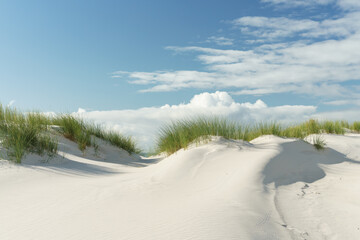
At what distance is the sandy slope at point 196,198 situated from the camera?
9.36 ft

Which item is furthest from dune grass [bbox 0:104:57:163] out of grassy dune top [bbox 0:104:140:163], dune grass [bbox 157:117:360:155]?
dune grass [bbox 157:117:360:155]

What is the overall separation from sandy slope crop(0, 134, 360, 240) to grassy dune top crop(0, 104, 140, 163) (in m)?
0.29

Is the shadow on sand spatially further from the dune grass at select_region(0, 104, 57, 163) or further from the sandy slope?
the dune grass at select_region(0, 104, 57, 163)

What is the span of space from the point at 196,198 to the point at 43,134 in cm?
432

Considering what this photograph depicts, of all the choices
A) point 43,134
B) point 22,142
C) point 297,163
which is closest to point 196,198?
point 297,163

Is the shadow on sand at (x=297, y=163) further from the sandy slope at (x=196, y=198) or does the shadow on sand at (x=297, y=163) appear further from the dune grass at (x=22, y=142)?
the dune grass at (x=22, y=142)

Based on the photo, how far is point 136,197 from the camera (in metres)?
3.85

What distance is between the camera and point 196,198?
3.78m

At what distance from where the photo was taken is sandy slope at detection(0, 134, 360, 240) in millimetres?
2854

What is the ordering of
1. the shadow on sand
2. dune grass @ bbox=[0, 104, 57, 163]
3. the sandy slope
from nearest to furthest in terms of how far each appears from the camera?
the sandy slope
the shadow on sand
dune grass @ bbox=[0, 104, 57, 163]

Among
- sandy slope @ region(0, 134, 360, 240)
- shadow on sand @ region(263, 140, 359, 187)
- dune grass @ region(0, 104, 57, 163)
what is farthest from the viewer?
dune grass @ region(0, 104, 57, 163)

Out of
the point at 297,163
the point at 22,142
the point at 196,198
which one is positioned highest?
the point at 22,142

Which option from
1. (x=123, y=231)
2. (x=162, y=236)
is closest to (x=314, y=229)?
(x=162, y=236)

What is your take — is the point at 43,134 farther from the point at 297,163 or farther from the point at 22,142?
the point at 297,163
